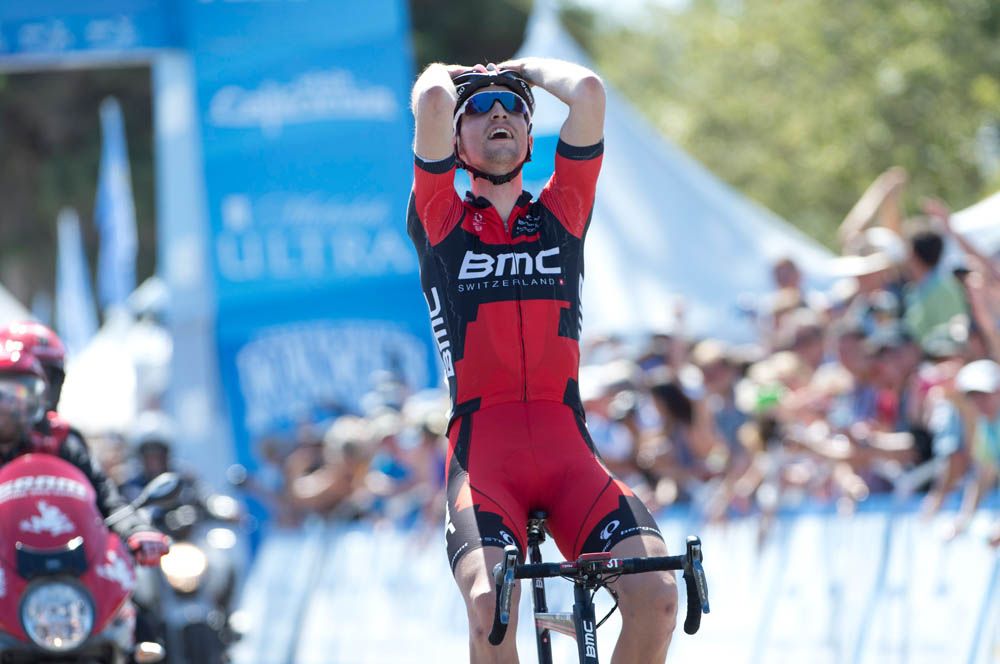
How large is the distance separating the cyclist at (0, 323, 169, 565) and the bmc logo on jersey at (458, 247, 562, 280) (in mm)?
2146

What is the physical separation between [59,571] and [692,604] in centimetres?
271

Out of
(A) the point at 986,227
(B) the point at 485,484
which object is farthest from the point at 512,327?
(A) the point at 986,227

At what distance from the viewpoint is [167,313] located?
17734 mm

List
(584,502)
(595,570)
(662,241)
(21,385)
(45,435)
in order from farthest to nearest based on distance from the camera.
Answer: (662,241), (45,435), (21,385), (584,502), (595,570)

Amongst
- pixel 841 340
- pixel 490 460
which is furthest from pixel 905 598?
pixel 490 460

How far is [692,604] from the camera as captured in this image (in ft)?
15.4

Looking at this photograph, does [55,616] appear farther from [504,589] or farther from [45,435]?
[504,589]

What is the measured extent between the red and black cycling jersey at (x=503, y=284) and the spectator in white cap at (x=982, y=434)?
10.2 ft

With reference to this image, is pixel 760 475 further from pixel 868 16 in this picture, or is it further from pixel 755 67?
pixel 755 67

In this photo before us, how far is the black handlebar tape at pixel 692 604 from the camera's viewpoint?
15.1ft

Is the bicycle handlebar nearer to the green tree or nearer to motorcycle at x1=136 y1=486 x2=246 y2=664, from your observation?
motorcycle at x1=136 y1=486 x2=246 y2=664

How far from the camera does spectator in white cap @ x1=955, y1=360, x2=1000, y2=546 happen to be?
25.5ft

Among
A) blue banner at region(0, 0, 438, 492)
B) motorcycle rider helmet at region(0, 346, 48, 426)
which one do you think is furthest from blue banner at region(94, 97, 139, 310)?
motorcycle rider helmet at region(0, 346, 48, 426)

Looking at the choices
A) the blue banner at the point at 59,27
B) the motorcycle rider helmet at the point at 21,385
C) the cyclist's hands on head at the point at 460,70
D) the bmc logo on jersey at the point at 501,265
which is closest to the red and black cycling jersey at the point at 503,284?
the bmc logo on jersey at the point at 501,265
